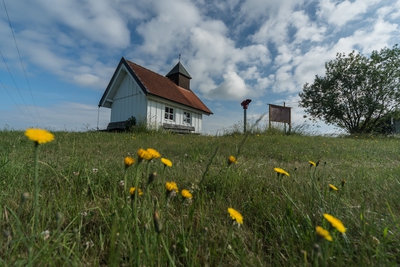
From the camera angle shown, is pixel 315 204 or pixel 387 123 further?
pixel 387 123

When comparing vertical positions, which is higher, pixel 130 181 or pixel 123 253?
pixel 130 181

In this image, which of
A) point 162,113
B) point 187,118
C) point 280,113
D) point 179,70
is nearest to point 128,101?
point 162,113

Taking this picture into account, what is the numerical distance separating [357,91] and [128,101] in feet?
59.9

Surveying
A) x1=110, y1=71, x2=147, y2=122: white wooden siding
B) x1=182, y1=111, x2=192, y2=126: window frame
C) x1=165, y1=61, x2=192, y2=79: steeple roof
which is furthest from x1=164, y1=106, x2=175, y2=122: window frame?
x1=165, y1=61, x2=192, y2=79: steeple roof

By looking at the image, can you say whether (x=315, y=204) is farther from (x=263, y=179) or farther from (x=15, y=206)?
(x=15, y=206)

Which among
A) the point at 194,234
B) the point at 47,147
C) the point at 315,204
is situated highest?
the point at 47,147

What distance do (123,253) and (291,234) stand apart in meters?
0.76

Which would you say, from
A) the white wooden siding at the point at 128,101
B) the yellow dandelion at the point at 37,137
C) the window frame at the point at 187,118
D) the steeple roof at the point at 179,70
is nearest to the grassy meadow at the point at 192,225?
the yellow dandelion at the point at 37,137

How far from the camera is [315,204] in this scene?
1087mm

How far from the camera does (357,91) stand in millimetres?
15883

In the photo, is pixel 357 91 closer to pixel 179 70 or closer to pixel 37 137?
pixel 179 70

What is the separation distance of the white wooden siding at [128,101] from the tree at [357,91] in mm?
15937

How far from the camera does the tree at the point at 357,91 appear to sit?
15047 millimetres

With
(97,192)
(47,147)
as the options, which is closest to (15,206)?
(97,192)
